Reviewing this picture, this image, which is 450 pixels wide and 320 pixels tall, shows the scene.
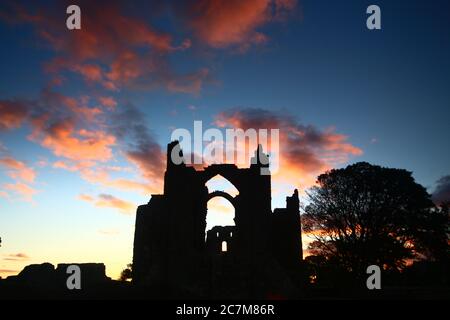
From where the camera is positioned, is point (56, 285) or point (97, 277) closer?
point (56, 285)

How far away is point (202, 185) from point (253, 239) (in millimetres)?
6124

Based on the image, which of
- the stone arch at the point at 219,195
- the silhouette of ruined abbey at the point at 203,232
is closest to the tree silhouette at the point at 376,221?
the silhouette of ruined abbey at the point at 203,232

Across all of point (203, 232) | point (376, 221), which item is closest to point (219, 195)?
point (203, 232)

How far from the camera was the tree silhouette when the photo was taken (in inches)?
1093

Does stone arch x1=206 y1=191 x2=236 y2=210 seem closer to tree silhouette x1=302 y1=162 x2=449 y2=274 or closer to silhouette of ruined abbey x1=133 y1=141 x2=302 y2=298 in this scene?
silhouette of ruined abbey x1=133 y1=141 x2=302 y2=298

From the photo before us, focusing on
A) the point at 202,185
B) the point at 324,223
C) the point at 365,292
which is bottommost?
the point at 365,292

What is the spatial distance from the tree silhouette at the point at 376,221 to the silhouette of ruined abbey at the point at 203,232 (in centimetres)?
364

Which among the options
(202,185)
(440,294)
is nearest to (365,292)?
(440,294)

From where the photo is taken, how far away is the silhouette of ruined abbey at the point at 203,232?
Result: 22.7m

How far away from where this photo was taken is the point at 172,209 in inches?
1086

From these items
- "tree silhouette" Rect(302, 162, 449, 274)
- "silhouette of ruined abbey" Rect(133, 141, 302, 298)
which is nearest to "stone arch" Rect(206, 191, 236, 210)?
"silhouette of ruined abbey" Rect(133, 141, 302, 298)

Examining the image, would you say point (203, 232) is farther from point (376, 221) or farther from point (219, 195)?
point (376, 221)

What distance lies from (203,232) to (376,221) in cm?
1429
